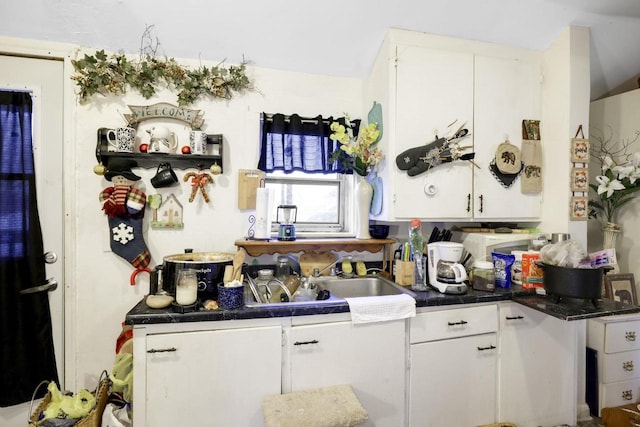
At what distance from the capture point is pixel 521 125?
209 centimetres

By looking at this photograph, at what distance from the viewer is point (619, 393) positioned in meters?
2.03

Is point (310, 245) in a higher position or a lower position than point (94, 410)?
higher

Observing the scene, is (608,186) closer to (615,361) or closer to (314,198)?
(615,361)

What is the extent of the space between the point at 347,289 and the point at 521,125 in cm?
161

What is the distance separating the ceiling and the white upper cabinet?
0.11 m

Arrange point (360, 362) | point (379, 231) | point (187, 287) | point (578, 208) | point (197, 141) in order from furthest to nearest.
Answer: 1. point (379, 231)
2. point (578, 208)
3. point (197, 141)
4. point (360, 362)
5. point (187, 287)

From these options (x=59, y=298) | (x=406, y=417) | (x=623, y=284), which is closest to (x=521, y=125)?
(x=623, y=284)

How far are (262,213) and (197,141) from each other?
1.93ft

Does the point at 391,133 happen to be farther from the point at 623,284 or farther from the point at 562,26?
the point at 623,284

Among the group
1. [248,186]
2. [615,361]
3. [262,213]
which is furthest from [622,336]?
[248,186]

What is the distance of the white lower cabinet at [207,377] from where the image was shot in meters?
1.34

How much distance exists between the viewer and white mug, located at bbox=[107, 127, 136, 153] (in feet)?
5.83

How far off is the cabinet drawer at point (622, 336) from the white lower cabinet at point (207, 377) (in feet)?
7.01

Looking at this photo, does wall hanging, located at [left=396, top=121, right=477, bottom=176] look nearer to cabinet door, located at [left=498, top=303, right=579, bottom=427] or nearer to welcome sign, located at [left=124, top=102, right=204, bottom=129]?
cabinet door, located at [left=498, top=303, right=579, bottom=427]
